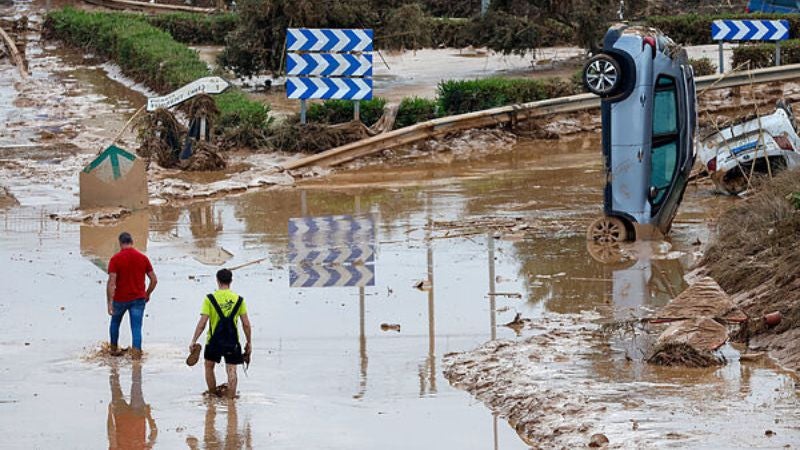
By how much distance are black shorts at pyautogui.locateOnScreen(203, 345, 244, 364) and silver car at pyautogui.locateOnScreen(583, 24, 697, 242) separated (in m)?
7.63

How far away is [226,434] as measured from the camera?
1289 centimetres

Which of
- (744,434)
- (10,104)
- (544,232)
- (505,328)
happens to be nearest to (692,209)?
(544,232)

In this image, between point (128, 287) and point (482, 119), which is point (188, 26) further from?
point (128, 287)

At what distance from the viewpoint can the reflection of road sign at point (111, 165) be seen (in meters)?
23.5

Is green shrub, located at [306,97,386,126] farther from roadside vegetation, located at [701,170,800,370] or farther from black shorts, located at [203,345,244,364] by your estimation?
black shorts, located at [203,345,244,364]

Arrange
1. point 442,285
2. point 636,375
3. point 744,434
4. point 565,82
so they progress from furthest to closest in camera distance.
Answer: point 565,82 < point 442,285 < point 636,375 < point 744,434

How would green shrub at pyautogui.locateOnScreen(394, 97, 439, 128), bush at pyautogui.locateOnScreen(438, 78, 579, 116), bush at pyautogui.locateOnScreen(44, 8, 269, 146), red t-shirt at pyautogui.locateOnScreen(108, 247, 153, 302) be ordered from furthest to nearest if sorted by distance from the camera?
bush at pyautogui.locateOnScreen(438, 78, 579, 116) < green shrub at pyautogui.locateOnScreen(394, 97, 439, 128) < bush at pyautogui.locateOnScreen(44, 8, 269, 146) < red t-shirt at pyautogui.locateOnScreen(108, 247, 153, 302)

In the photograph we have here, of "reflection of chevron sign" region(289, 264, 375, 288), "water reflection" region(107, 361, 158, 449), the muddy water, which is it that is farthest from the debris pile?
"water reflection" region(107, 361, 158, 449)

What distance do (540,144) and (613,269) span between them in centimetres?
1097

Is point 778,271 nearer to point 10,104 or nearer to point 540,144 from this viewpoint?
point 540,144

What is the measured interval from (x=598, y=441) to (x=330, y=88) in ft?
57.6

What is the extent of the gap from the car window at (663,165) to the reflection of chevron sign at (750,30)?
13.3 meters

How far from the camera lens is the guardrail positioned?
1097 inches

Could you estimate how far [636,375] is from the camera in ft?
45.6
